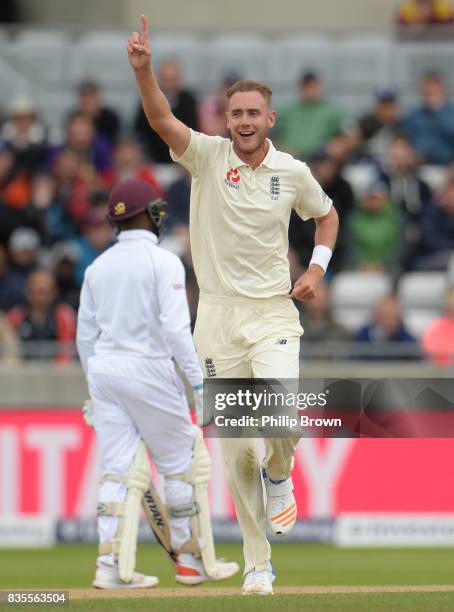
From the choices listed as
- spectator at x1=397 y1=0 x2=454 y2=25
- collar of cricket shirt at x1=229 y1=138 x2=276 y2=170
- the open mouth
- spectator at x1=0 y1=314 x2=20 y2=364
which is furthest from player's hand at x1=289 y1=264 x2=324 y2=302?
spectator at x1=397 y1=0 x2=454 y2=25

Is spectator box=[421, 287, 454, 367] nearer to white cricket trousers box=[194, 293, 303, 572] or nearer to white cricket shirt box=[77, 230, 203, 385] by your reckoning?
white cricket shirt box=[77, 230, 203, 385]

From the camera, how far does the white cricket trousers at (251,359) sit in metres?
9.32

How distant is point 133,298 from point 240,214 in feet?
3.84

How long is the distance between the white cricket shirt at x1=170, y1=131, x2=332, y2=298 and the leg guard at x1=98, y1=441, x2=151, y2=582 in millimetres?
1487

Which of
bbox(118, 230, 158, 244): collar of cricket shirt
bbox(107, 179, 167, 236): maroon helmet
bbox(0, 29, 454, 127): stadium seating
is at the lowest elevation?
bbox(118, 230, 158, 244): collar of cricket shirt

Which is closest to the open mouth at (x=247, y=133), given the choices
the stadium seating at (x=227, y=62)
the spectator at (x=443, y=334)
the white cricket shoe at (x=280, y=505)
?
the white cricket shoe at (x=280, y=505)

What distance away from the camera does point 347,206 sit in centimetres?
1756

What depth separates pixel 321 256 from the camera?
31.3 feet

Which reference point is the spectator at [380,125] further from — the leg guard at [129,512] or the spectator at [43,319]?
the leg guard at [129,512]

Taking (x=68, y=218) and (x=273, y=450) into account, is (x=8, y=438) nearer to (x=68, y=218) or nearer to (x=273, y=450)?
(x=68, y=218)

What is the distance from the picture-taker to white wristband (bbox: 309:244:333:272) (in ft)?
31.1

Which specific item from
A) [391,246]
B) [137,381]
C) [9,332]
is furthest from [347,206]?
[137,381]

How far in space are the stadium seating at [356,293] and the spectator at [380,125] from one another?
177 cm

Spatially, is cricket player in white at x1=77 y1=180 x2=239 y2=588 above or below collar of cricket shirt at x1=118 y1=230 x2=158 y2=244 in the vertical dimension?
below
